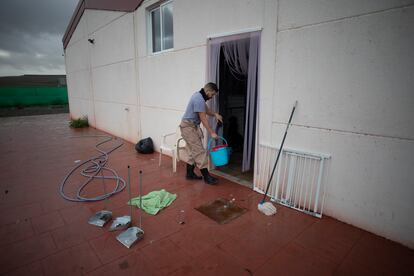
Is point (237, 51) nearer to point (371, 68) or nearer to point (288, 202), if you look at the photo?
point (371, 68)

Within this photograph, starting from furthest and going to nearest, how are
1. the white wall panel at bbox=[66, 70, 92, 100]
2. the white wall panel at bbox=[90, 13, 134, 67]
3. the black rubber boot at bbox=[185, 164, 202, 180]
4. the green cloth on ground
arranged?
the white wall panel at bbox=[66, 70, 92, 100]
the white wall panel at bbox=[90, 13, 134, 67]
the black rubber boot at bbox=[185, 164, 202, 180]
the green cloth on ground

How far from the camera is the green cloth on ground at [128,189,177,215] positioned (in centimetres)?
300

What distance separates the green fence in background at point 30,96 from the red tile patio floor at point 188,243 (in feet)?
60.0

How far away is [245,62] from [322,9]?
1.39 metres

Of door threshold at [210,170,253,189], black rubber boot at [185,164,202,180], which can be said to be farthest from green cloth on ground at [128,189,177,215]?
door threshold at [210,170,253,189]

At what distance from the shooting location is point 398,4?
206 centimetres

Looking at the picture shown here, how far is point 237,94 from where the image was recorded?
221 inches

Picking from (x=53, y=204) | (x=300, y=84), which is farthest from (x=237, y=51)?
(x=53, y=204)

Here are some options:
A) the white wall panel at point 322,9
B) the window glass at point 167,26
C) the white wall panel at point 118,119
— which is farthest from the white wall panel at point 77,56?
the white wall panel at point 322,9

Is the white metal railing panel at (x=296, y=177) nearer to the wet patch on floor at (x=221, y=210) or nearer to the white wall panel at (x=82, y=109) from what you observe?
the wet patch on floor at (x=221, y=210)

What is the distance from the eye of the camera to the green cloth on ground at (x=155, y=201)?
118 inches

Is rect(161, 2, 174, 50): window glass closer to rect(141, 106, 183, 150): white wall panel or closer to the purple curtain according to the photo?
rect(141, 106, 183, 150): white wall panel

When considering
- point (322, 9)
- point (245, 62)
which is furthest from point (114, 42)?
point (322, 9)

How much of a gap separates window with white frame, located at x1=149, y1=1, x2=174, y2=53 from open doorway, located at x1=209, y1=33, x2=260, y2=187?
4.74 feet
